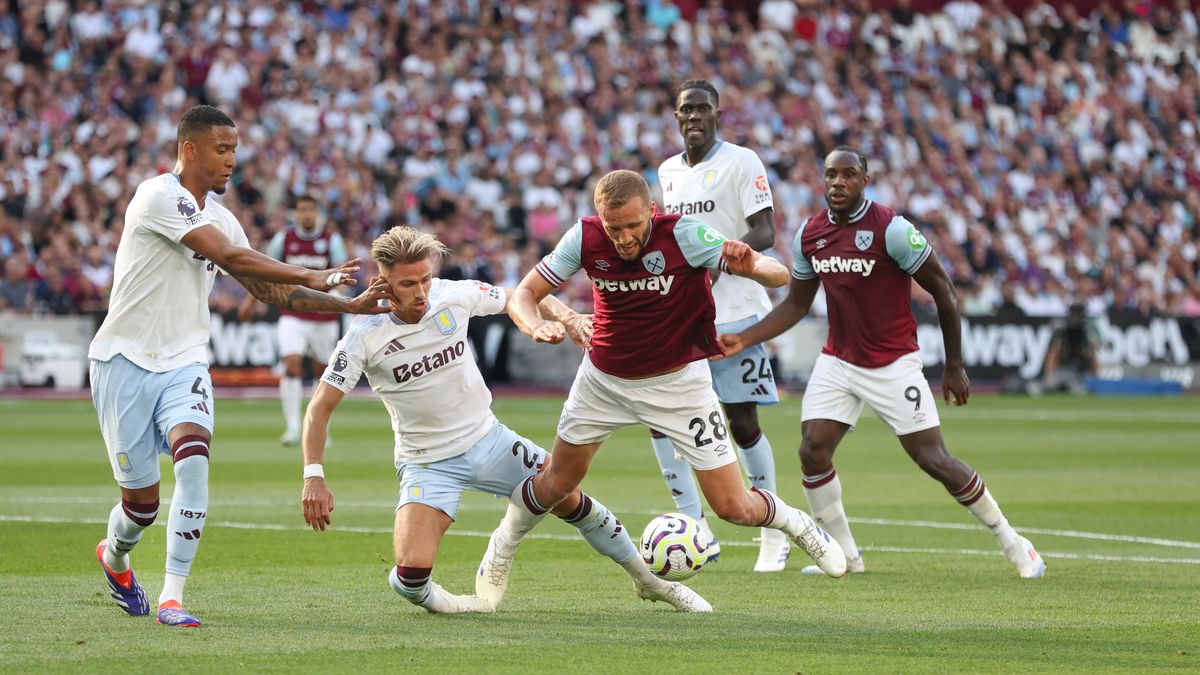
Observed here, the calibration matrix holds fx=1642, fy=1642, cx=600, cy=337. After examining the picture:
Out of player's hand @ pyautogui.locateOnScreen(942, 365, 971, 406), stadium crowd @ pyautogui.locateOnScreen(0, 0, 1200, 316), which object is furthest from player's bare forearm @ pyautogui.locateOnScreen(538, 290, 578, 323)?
stadium crowd @ pyautogui.locateOnScreen(0, 0, 1200, 316)

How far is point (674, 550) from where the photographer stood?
7.60 m

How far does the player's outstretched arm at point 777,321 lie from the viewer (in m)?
7.75

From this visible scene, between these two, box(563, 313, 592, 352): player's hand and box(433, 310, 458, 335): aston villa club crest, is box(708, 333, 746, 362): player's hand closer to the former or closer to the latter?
box(563, 313, 592, 352): player's hand

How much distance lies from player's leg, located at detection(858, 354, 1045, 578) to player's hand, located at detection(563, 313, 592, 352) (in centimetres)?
213

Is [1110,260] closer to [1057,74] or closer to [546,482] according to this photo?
[1057,74]

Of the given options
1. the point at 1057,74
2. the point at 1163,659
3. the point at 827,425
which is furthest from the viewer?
the point at 1057,74

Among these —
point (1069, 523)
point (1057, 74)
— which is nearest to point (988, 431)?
point (1069, 523)

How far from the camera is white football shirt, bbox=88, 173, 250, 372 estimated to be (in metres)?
7.50

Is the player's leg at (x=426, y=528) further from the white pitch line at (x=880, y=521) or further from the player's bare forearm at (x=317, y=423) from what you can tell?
the white pitch line at (x=880, y=521)

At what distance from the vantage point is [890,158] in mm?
32312

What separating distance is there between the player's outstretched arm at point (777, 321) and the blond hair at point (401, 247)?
4.86 feet

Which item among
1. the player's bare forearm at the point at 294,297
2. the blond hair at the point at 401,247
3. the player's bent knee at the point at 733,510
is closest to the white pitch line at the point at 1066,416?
the player's bent knee at the point at 733,510

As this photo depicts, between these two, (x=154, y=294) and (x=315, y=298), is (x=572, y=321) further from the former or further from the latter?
(x=154, y=294)

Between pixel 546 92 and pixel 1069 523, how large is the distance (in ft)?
64.0
